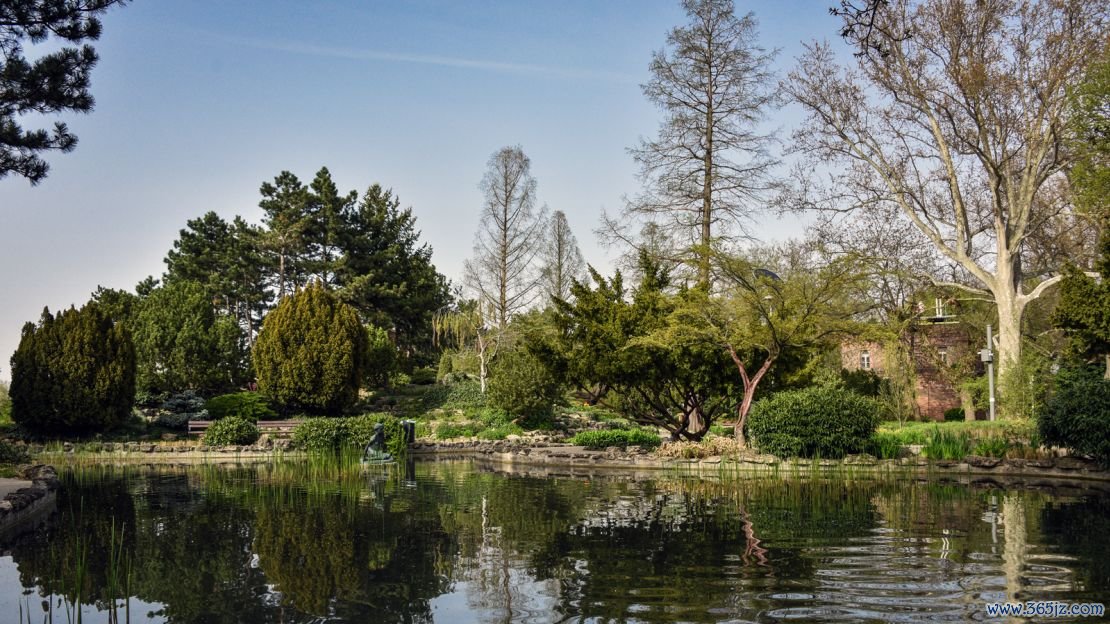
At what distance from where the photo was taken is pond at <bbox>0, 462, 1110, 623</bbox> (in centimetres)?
567

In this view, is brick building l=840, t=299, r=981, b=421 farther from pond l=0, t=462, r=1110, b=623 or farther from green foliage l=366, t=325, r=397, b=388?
pond l=0, t=462, r=1110, b=623

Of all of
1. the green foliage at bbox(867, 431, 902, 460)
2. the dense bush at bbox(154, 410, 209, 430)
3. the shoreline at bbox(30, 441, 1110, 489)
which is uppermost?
the dense bush at bbox(154, 410, 209, 430)

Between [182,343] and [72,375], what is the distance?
239 inches

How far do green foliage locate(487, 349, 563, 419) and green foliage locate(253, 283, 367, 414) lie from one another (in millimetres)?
5332

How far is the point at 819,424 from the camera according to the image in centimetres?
1512

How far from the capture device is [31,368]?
76.2 feet

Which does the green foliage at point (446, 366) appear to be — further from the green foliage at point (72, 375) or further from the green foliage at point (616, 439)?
the green foliage at point (616, 439)

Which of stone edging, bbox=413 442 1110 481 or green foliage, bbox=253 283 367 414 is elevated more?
green foliage, bbox=253 283 367 414

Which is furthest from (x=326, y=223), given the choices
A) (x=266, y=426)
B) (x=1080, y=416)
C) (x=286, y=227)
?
(x=1080, y=416)

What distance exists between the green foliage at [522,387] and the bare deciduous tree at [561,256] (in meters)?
12.2

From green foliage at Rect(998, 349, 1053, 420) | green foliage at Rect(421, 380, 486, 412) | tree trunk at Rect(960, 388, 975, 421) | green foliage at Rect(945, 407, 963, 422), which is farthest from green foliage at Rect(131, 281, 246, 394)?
green foliage at Rect(945, 407, 963, 422)

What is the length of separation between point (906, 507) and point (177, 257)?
45.2 m

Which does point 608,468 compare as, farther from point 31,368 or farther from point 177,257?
point 177,257

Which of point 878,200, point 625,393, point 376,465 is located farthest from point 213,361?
Result: point 878,200
